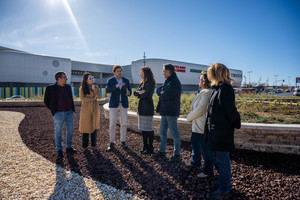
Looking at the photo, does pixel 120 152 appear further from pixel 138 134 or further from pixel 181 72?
pixel 181 72

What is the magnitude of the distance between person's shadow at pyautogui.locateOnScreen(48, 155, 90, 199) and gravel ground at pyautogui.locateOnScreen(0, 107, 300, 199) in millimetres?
19

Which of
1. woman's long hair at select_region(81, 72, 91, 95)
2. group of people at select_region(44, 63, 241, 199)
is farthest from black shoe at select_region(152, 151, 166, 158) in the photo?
woman's long hair at select_region(81, 72, 91, 95)

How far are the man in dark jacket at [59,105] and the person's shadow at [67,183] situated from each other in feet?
2.28

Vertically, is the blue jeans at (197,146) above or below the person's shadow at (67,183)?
above

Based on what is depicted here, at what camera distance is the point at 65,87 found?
410 centimetres

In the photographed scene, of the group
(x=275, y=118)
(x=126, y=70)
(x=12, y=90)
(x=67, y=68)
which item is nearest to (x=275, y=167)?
(x=275, y=118)

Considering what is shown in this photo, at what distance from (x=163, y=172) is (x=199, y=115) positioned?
1.14 metres

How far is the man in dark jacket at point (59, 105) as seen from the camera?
385cm

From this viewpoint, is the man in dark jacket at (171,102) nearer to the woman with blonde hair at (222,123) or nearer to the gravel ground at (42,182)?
the woman with blonde hair at (222,123)

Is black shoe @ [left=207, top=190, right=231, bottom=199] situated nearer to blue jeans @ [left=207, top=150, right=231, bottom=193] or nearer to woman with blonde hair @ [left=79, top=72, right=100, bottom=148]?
blue jeans @ [left=207, top=150, right=231, bottom=193]

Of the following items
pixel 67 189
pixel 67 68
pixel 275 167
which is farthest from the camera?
pixel 67 68

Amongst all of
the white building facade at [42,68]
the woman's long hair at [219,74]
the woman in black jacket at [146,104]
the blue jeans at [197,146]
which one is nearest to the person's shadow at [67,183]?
the woman in black jacket at [146,104]

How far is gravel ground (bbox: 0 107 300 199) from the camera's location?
2.46 m

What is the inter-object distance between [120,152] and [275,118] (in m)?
4.18
